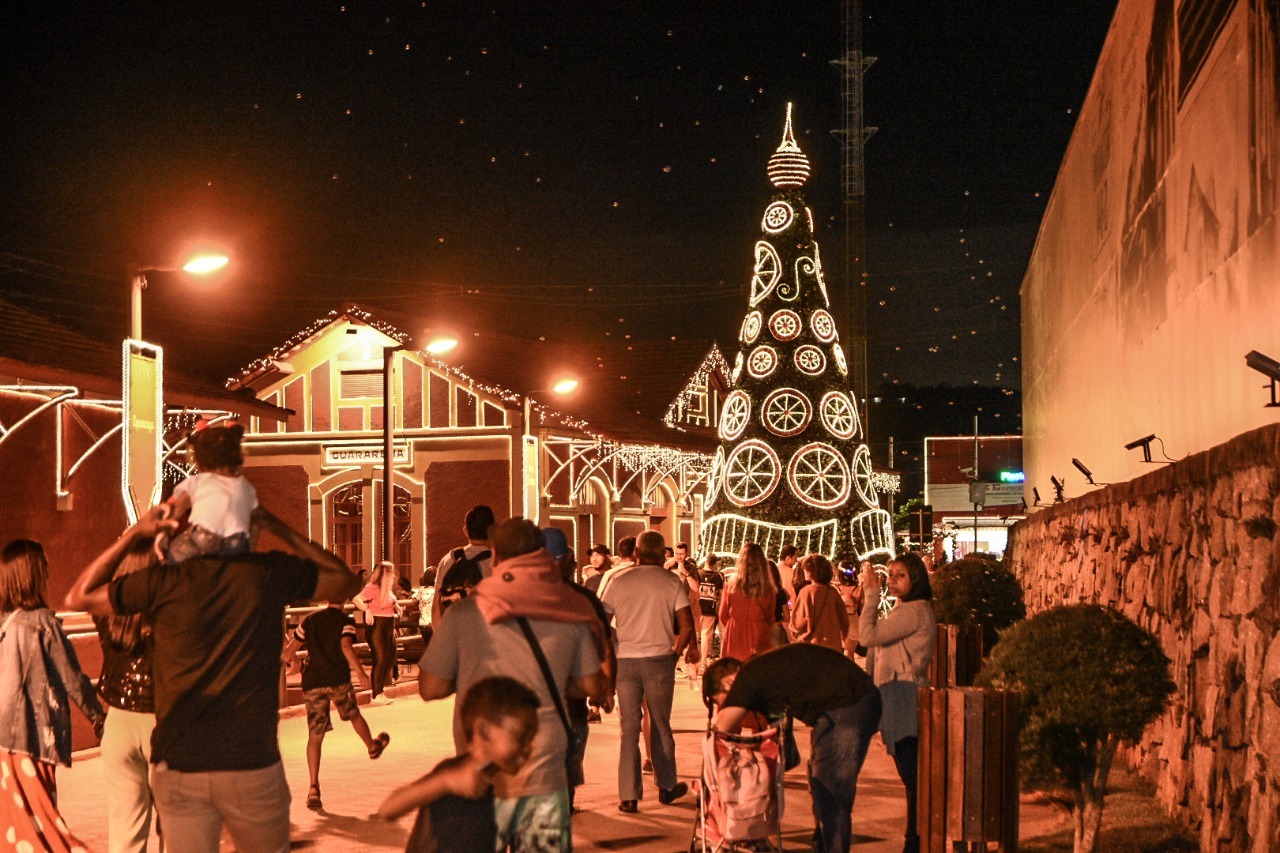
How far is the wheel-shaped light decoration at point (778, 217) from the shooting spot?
39.3m

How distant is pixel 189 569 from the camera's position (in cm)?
536

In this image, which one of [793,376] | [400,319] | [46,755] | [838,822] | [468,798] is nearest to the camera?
[468,798]

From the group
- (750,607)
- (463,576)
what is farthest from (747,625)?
(463,576)

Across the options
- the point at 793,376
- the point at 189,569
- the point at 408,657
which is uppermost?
the point at 793,376

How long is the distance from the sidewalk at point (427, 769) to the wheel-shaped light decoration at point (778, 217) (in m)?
24.1

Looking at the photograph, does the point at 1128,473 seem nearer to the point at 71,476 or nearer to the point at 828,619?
the point at 828,619

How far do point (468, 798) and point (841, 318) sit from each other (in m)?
55.1

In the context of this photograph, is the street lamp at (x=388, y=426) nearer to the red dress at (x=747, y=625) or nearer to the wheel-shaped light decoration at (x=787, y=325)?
the red dress at (x=747, y=625)

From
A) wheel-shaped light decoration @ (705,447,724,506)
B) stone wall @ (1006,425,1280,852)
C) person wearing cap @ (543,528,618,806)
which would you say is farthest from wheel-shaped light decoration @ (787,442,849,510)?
person wearing cap @ (543,528,618,806)

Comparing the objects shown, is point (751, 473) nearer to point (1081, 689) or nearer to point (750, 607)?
point (750, 607)

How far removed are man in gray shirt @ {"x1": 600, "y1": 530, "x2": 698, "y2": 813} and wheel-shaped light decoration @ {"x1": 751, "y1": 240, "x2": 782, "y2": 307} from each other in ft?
93.3

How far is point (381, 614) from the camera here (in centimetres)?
2061

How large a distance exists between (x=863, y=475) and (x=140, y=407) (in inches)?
1060

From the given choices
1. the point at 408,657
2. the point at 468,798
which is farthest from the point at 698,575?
the point at 468,798
